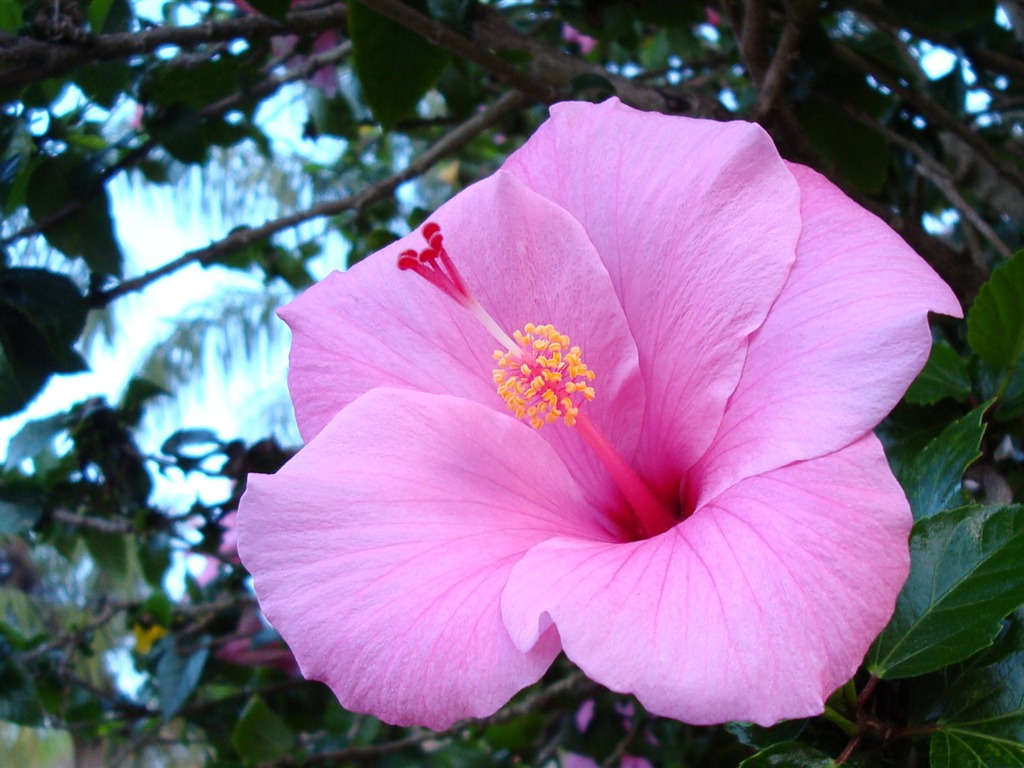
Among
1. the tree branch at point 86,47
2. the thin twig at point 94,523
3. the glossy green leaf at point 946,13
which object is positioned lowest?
the thin twig at point 94,523

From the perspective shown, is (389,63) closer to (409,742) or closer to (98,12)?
(98,12)

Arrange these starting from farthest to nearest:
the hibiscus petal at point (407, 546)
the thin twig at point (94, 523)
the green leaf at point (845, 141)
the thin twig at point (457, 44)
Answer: the thin twig at point (94, 523)
the green leaf at point (845, 141)
the thin twig at point (457, 44)
the hibiscus petal at point (407, 546)

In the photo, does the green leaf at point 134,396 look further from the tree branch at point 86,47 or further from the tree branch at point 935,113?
the tree branch at point 935,113

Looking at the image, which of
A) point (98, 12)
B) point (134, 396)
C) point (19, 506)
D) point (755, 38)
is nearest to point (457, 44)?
point (755, 38)

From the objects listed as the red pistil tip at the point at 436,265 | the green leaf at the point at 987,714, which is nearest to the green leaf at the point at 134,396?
the red pistil tip at the point at 436,265

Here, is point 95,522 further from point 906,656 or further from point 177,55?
point 906,656

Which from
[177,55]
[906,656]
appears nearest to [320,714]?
[177,55]

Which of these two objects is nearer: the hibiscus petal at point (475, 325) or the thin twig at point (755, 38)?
the hibiscus petal at point (475, 325)

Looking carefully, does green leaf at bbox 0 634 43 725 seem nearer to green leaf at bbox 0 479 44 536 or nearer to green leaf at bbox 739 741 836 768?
green leaf at bbox 0 479 44 536

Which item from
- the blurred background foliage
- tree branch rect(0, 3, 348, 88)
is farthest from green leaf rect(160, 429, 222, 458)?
tree branch rect(0, 3, 348, 88)
